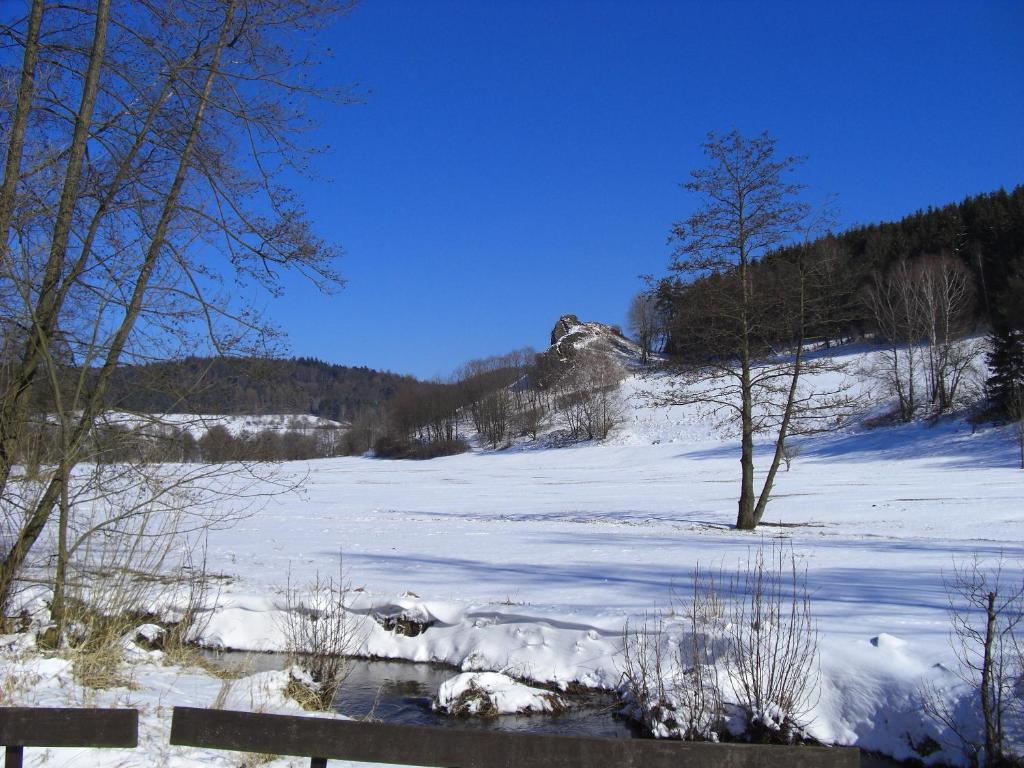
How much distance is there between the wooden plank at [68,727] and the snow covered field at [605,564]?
1606mm

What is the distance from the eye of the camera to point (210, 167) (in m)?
9.14

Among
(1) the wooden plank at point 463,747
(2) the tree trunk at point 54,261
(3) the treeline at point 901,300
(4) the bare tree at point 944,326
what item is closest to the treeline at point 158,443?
(2) the tree trunk at point 54,261

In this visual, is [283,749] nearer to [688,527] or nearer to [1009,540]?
[1009,540]

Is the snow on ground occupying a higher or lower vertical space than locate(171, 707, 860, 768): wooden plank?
higher

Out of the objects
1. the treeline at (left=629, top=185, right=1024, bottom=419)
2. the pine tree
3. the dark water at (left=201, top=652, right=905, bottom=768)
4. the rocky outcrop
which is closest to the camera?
the dark water at (left=201, top=652, right=905, bottom=768)

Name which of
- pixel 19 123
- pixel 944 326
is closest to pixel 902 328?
pixel 944 326

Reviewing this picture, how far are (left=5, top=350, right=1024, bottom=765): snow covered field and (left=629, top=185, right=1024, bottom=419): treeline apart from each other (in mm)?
5514

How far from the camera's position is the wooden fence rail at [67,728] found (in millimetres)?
3564

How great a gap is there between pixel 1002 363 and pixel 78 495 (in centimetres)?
5134

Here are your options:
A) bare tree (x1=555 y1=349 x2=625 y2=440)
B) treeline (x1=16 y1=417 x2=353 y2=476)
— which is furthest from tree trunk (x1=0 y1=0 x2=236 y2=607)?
bare tree (x1=555 y1=349 x2=625 y2=440)

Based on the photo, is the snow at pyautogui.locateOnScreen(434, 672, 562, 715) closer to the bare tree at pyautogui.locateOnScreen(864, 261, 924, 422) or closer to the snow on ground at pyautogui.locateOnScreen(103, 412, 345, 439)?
the snow on ground at pyautogui.locateOnScreen(103, 412, 345, 439)

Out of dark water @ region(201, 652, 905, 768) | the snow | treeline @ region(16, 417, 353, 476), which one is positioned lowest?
dark water @ region(201, 652, 905, 768)

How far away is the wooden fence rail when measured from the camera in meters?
3.56

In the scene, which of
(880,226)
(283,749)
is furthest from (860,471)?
(880,226)
